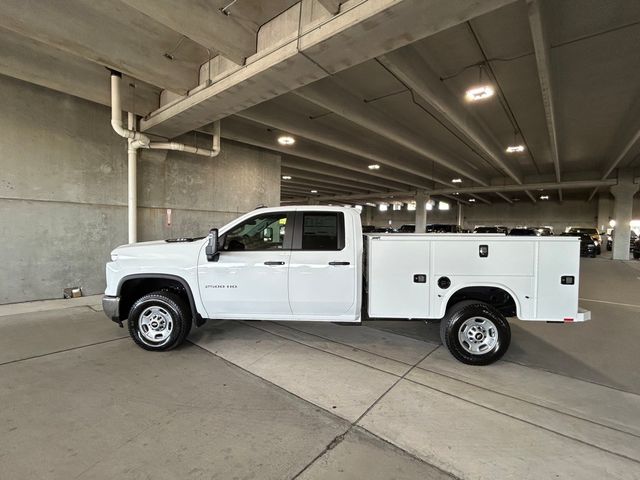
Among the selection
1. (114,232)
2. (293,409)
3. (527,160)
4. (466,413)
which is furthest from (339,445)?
(527,160)

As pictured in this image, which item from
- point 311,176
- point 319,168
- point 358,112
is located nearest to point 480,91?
point 358,112

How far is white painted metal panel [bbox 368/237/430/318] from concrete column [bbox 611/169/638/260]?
19.8 meters

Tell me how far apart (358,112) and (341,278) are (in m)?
5.21

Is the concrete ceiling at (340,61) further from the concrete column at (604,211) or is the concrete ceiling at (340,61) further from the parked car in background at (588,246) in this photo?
the concrete column at (604,211)

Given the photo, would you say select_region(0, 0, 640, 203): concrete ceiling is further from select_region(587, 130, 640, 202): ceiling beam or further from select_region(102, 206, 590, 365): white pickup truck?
select_region(102, 206, 590, 365): white pickup truck

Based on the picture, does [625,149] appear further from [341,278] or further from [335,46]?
[341,278]

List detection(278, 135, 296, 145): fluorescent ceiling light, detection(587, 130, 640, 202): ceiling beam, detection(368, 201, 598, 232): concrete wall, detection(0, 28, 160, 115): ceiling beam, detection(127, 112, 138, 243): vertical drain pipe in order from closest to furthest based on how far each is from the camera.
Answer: detection(0, 28, 160, 115): ceiling beam < detection(127, 112, 138, 243): vertical drain pipe < detection(587, 130, 640, 202): ceiling beam < detection(278, 135, 296, 145): fluorescent ceiling light < detection(368, 201, 598, 232): concrete wall

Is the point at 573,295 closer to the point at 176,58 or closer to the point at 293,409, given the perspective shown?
the point at 293,409

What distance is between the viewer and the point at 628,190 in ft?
54.6

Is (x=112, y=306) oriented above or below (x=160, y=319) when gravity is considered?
above

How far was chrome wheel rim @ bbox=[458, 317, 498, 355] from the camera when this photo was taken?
3.74m

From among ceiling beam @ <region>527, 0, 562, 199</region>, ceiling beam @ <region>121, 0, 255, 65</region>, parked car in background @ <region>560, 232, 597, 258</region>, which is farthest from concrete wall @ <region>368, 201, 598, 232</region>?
ceiling beam @ <region>121, 0, 255, 65</region>

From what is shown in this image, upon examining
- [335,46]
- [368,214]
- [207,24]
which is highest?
[207,24]

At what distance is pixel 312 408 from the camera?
2.84 meters
